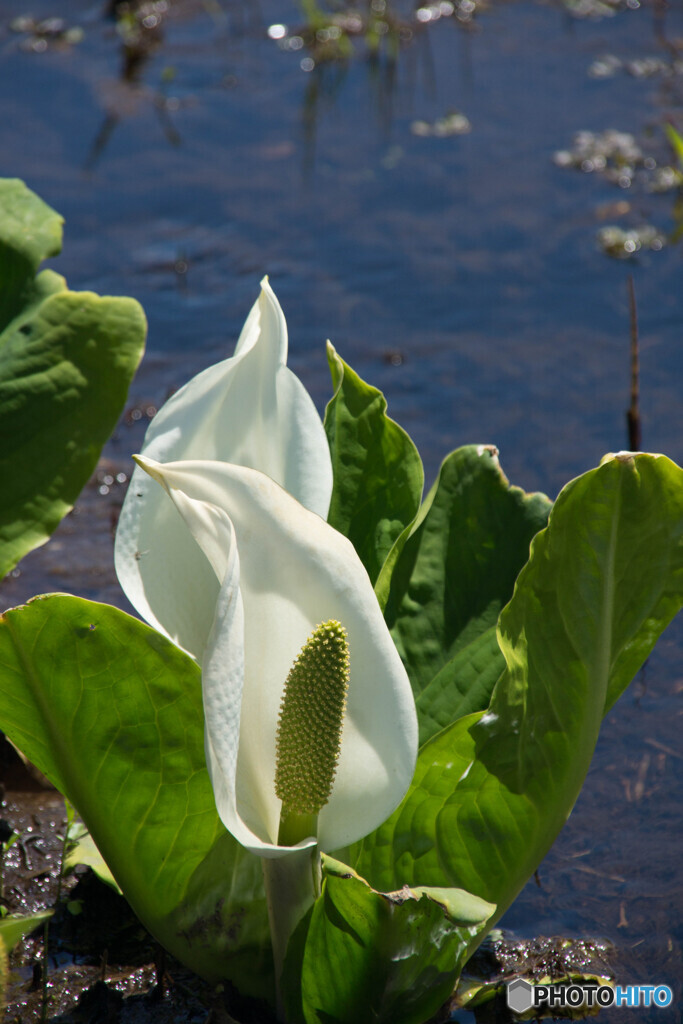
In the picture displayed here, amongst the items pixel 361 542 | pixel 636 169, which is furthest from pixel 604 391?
pixel 361 542

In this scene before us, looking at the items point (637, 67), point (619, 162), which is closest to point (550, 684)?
point (619, 162)

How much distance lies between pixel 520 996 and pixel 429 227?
267cm

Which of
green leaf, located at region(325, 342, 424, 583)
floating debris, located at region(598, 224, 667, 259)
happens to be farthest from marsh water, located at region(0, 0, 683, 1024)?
green leaf, located at region(325, 342, 424, 583)

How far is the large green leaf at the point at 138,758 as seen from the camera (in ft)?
3.74

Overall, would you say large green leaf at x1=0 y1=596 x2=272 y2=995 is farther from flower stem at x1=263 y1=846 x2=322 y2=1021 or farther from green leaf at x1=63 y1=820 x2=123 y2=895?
green leaf at x1=63 y1=820 x2=123 y2=895

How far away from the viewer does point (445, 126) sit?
407 centimetres

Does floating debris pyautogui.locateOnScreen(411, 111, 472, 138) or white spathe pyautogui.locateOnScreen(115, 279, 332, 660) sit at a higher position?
white spathe pyautogui.locateOnScreen(115, 279, 332, 660)

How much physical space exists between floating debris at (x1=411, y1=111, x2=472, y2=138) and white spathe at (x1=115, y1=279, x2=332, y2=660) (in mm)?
3109

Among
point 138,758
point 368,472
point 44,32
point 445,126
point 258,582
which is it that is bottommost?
point 445,126

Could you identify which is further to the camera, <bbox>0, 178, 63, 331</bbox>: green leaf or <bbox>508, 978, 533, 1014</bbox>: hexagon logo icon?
<bbox>0, 178, 63, 331</bbox>: green leaf

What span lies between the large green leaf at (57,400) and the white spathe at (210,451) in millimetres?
378

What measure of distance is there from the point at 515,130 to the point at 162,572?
333 centimetres

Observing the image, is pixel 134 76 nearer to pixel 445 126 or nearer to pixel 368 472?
pixel 445 126

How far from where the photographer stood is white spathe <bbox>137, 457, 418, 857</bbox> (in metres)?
0.97
